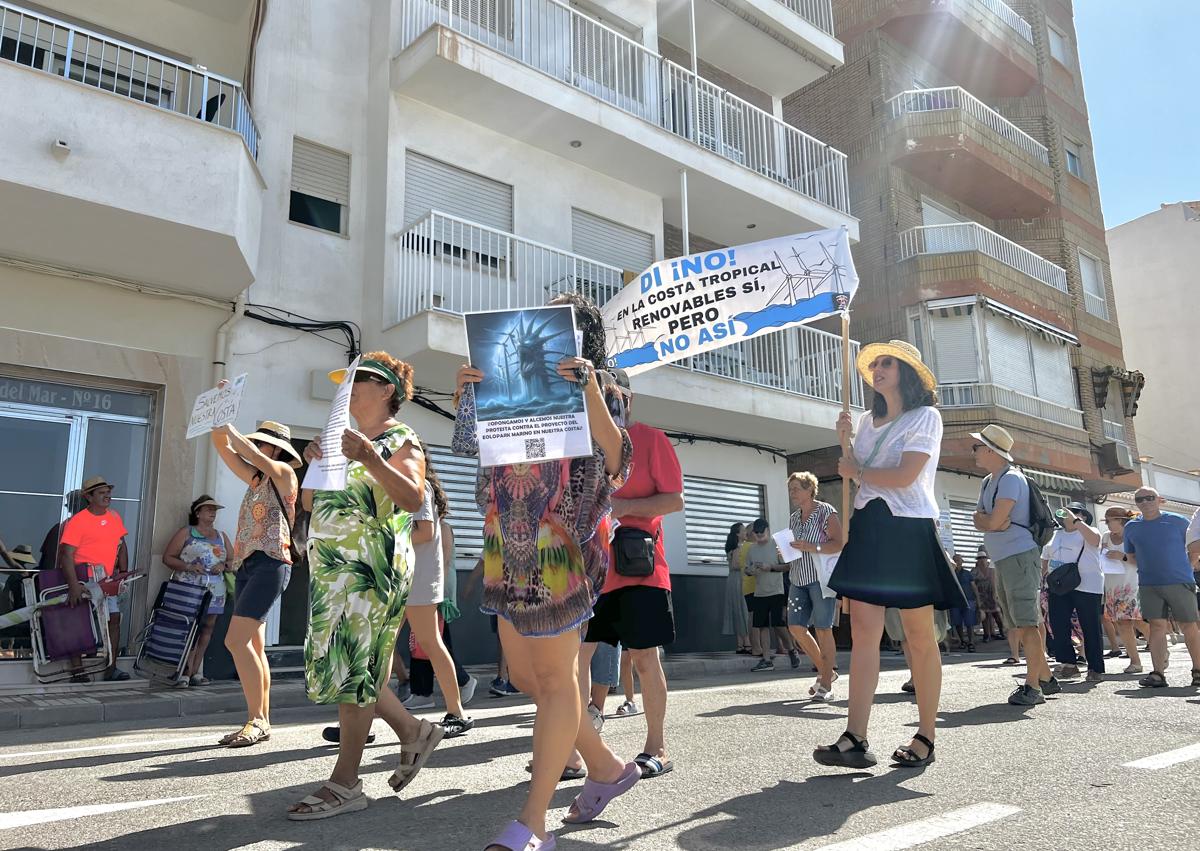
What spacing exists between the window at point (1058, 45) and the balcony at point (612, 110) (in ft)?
45.4

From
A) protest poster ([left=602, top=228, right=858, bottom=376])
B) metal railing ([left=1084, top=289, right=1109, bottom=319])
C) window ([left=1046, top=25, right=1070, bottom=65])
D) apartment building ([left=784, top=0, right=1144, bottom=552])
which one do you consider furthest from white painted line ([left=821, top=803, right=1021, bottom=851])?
window ([left=1046, top=25, right=1070, bottom=65])

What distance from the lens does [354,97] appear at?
480 inches

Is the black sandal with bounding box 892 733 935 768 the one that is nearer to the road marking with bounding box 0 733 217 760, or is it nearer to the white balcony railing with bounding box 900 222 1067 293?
the road marking with bounding box 0 733 217 760

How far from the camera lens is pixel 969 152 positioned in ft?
69.2

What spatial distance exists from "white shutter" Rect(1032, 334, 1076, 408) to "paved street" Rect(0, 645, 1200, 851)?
58.1ft

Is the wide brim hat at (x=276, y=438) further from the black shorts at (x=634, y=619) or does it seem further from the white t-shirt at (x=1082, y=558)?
the white t-shirt at (x=1082, y=558)

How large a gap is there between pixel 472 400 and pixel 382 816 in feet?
4.90

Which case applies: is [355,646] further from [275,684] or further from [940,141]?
[940,141]

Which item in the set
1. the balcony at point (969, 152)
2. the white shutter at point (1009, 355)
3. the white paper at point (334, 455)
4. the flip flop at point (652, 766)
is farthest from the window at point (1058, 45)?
the white paper at point (334, 455)

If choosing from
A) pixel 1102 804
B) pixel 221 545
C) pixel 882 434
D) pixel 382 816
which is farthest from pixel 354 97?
pixel 1102 804

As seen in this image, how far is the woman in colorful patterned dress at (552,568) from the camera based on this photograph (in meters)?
2.71

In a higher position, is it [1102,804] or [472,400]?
[472,400]

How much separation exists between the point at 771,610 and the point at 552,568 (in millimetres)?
9543

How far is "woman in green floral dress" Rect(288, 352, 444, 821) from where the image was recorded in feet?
10.8
